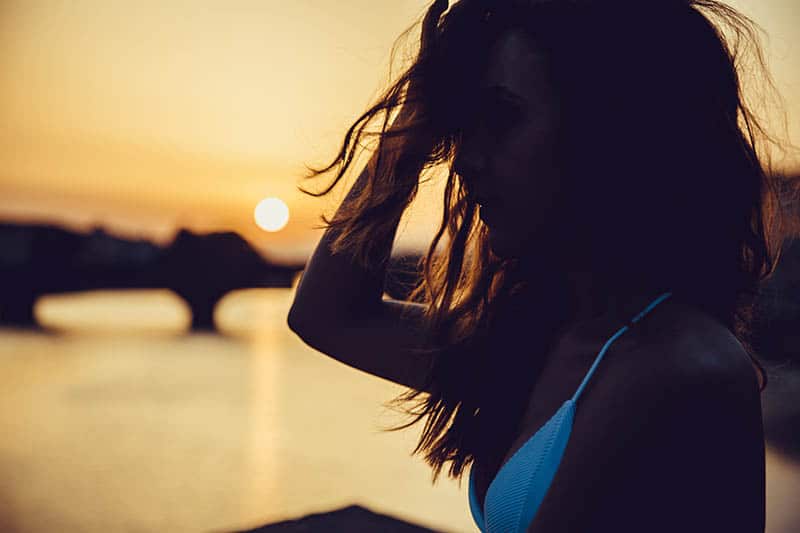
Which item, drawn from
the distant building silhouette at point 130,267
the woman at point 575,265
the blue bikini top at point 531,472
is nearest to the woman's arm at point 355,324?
the woman at point 575,265

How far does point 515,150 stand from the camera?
0.95 m

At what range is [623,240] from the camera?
96 cm

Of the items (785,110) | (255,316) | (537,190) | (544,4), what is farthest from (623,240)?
(255,316)

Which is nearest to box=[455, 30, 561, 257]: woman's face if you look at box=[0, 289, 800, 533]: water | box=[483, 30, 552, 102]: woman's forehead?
box=[483, 30, 552, 102]: woman's forehead

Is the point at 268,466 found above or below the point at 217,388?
above

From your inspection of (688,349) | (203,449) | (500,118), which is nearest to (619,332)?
(688,349)

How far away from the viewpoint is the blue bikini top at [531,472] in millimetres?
834

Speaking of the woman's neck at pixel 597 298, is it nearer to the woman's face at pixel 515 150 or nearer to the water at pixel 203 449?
the woman's face at pixel 515 150

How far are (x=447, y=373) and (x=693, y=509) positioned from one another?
52cm

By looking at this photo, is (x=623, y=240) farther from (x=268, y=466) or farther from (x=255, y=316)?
(x=255, y=316)

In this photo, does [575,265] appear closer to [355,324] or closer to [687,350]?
[687,350]

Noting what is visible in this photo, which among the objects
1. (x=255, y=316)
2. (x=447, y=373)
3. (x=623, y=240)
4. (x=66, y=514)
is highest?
(x=623, y=240)

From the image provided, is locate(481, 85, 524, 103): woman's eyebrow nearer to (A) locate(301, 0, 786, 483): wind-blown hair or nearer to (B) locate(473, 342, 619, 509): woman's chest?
(A) locate(301, 0, 786, 483): wind-blown hair

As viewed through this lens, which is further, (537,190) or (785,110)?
(785,110)
